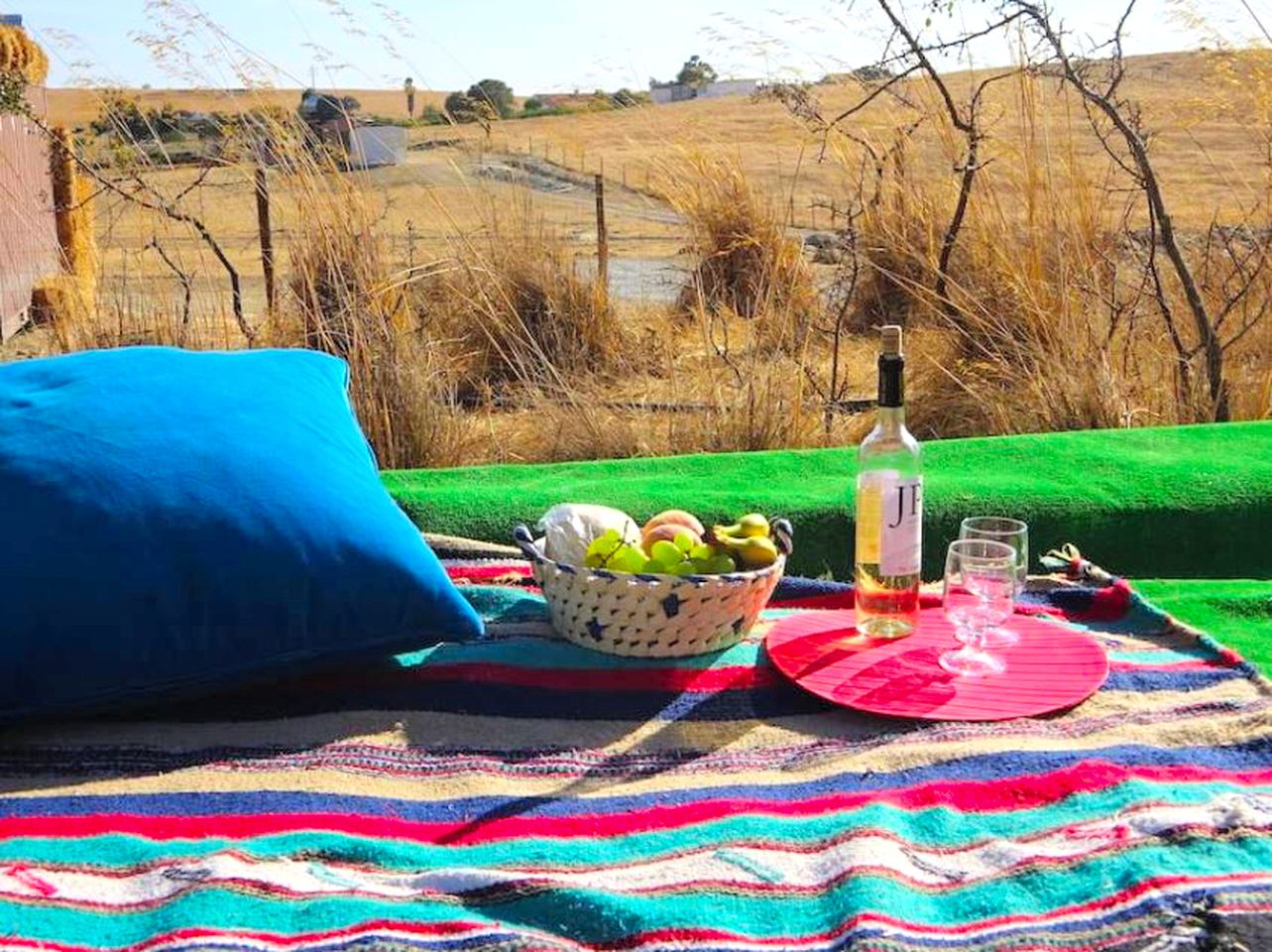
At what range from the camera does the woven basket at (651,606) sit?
164cm

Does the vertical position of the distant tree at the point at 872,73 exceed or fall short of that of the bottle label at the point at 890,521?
it exceeds it

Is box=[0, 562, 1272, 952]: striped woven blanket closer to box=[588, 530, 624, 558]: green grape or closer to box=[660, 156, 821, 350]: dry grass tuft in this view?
box=[588, 530, 624, 558]: green grape

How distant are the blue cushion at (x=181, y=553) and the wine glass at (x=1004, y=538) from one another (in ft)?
2.15

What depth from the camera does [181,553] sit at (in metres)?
1.56

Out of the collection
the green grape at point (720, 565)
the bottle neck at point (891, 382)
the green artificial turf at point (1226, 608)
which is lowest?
the green artificial turf at point (1226, 608)

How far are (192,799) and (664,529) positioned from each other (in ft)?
2.20

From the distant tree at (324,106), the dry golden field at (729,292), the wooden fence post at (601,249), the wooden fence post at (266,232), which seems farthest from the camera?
the wooden fence post at (601,249)

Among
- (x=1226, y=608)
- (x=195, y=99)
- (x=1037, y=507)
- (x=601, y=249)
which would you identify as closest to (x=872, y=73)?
(x=601, y=249)

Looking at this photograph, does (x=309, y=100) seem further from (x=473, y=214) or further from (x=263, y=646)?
(x=263, y=646)

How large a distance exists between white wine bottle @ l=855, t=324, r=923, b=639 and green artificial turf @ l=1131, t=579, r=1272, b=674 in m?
0.48

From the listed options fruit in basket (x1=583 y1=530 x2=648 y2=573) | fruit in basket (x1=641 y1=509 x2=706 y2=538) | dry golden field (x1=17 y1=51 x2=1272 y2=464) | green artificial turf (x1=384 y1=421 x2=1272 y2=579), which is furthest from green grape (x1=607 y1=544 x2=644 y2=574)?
dry golden field (x1=17 y1=51 x2=1272 y2=464)

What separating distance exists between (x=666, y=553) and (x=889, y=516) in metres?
0.28

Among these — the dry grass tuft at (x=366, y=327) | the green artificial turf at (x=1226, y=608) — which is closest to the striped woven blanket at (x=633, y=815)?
the green artificial turf at (x=1226, y=608)

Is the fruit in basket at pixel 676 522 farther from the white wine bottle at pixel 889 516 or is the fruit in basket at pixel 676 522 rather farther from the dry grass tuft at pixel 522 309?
the dry grass tuft at pixel 522 309
